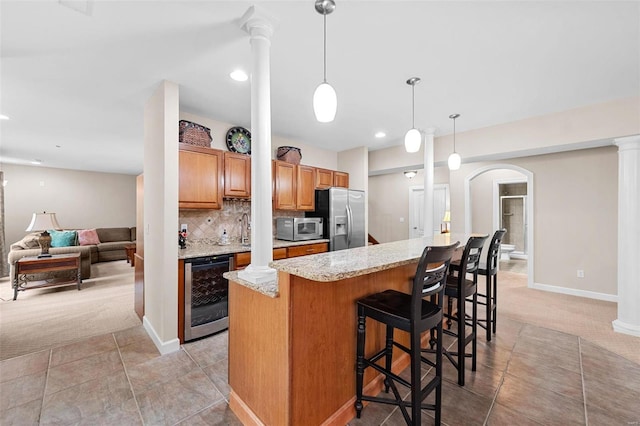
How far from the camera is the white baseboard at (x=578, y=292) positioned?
394 cm

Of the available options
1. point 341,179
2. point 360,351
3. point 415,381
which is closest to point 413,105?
point 341,179

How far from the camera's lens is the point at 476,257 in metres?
2.33

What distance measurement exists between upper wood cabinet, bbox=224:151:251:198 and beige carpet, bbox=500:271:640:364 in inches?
145

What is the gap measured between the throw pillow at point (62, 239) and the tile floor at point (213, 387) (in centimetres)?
441

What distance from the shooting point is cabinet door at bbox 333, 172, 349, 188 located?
4.94m

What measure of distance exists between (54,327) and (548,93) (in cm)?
603

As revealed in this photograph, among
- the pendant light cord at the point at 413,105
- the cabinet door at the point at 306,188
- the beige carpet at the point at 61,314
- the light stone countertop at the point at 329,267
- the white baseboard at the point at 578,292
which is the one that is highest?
the pendant light cord at the point at 413,105

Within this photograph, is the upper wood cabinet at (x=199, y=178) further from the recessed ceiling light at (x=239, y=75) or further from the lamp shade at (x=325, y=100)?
the lamp shade at (x=325, y=100)

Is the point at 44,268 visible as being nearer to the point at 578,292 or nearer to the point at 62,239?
the point at 62,239

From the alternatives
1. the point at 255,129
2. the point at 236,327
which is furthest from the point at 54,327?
the point at 255,129

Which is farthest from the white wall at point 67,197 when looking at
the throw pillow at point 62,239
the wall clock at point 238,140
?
the wall clock at point 238,140

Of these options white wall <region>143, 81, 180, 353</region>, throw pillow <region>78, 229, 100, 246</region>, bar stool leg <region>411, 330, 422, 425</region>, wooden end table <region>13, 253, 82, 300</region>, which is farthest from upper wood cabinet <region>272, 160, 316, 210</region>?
throw pillow <region>78, 229, 100, 246</region>

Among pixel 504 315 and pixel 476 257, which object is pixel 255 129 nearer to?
pixel 476 257

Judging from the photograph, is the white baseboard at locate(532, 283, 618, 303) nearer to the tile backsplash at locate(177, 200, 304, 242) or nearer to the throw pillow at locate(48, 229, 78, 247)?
the tile backsplash at locate(177, 200, 304, 242)
